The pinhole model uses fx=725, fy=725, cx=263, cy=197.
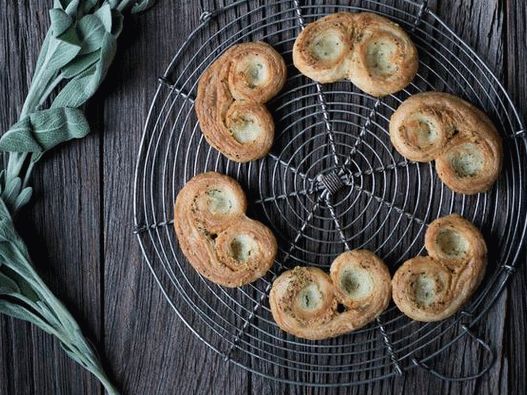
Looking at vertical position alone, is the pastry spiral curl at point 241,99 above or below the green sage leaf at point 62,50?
below

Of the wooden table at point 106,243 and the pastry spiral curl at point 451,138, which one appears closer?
the pastry spiral curl at point 451,138

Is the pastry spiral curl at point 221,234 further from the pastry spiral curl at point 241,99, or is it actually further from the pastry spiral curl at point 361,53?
the pastry spiral curl at point 361,53

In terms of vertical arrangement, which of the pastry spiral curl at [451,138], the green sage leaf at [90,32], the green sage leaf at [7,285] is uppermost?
the green sage leaf at [90,32]

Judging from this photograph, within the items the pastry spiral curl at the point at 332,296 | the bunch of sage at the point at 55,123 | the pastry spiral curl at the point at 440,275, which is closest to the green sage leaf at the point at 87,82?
the bunch of sage at the point at 55,123

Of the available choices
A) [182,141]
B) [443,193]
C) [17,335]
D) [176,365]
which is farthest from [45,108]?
[443,193]

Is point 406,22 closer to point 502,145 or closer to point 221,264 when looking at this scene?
point 502,145

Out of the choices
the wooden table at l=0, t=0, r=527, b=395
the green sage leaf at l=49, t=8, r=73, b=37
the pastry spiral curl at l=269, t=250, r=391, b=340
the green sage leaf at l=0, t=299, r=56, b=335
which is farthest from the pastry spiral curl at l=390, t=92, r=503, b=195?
the green sage leaf at l=0, t=299, r=56, b=335

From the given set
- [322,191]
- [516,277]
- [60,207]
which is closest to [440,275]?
[516,277]
